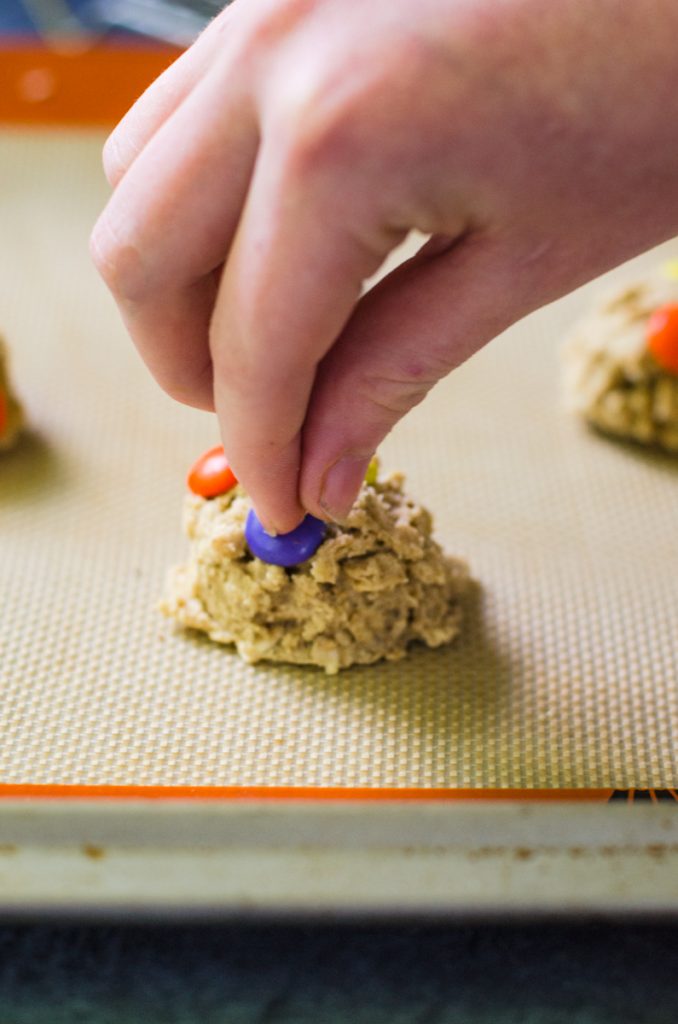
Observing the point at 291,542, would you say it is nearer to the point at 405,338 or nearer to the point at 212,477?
the point at 212,477

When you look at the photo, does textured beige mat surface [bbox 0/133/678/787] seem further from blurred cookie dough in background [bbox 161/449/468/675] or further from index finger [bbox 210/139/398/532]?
index finger [bbox 210/139/398/532]

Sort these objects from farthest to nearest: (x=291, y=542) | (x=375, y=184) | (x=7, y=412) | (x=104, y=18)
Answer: (x=104, y=18)
(x=7, y=412)
(x=291, y=542)
(x=375, y=184)

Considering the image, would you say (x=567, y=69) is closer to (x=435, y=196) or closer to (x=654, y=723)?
(x=435, y=196)

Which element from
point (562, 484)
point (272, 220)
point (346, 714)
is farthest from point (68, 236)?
point (272, 220)

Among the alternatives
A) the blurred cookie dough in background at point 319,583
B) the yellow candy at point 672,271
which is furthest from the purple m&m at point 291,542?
the yellow candy at point 672,271

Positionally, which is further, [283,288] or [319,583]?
[319,583]

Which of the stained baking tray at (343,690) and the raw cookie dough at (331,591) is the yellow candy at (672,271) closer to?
the stained baking tray at (343,690)

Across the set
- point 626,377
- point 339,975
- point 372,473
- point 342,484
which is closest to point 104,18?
point 626,377
